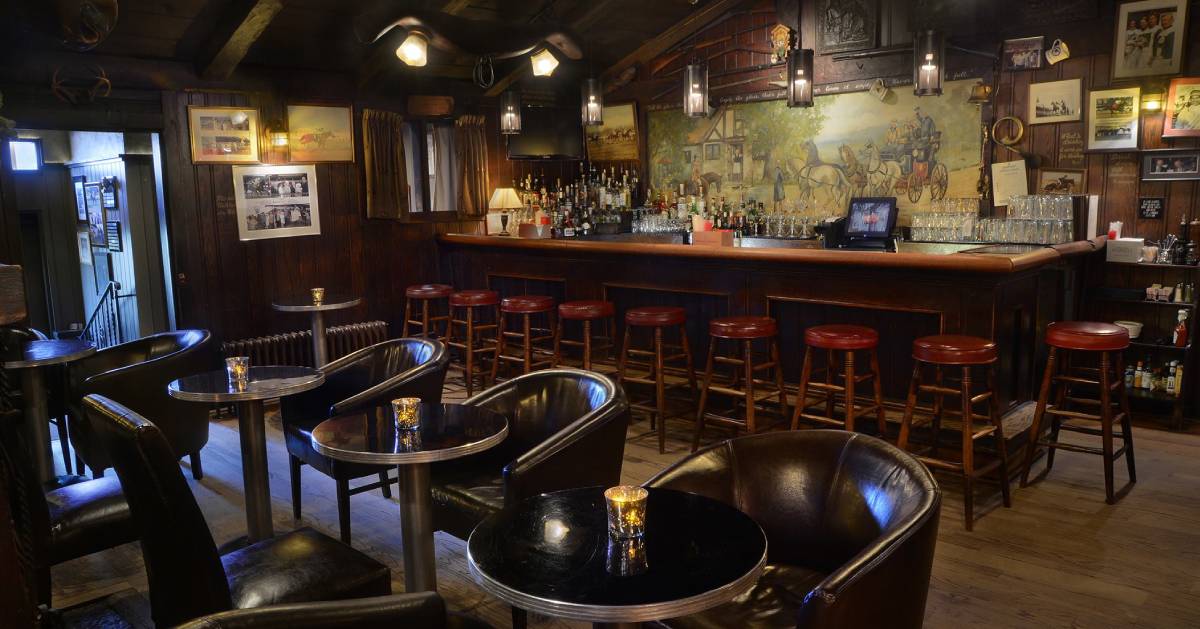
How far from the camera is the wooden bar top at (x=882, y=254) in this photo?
4305mm

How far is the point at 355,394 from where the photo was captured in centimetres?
433

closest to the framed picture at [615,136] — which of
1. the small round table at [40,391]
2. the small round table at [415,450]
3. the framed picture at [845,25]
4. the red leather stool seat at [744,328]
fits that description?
the framed picture at [845,25]

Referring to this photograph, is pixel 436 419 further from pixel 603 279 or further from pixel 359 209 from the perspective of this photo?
pixel 359 209

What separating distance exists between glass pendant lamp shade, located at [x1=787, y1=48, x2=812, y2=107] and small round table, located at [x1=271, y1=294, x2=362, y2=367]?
333 centimetres

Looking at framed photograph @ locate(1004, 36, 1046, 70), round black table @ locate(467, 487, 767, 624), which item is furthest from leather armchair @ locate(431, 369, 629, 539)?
framed photograph @ locate(1004, 36, 1046, 70)

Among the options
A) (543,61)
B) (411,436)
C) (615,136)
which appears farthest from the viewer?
(615,136)

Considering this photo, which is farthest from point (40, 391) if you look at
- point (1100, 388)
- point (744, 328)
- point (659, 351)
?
point (1100, 388)

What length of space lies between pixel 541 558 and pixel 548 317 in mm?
4924

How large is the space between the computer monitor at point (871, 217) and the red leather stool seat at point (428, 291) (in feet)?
10.8

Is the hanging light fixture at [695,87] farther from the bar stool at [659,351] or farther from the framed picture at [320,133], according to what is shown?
the framed picture at [320,133]

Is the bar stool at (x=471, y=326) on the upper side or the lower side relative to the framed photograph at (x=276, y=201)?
lower

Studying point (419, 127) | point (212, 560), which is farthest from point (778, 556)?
A: point (419, 127)

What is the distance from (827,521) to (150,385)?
3.51 meters

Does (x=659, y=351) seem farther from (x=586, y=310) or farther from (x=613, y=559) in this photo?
(x=613, y=559)
